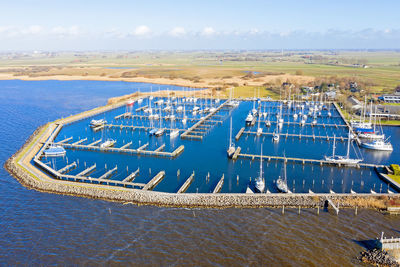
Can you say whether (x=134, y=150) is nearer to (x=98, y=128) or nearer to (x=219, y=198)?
(x=98, y=128)

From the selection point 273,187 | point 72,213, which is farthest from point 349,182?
point 72,213

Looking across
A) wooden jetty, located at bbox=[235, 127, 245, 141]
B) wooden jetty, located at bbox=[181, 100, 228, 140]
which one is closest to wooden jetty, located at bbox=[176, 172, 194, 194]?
wooden jetty, located at bbox=[181, 100, 228, 140]

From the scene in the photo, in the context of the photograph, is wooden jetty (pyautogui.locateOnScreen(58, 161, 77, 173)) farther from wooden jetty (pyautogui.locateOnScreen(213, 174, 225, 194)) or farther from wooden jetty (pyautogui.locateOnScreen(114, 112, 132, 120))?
wooden jetty (pyautogui.locateOnScreen(114, 112, 132, 120))

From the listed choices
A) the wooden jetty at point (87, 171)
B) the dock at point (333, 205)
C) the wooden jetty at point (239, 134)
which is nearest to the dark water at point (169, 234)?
the dock at point (333, 205)

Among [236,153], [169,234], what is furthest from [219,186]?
[236,153]

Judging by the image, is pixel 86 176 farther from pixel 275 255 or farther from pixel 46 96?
pixel 46 96

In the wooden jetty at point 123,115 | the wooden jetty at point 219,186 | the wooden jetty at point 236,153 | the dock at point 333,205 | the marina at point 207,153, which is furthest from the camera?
the wooden jetty at point 123,115

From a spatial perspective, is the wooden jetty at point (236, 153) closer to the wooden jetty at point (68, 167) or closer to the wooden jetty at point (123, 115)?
the wooden jetty at point (68, 167)
